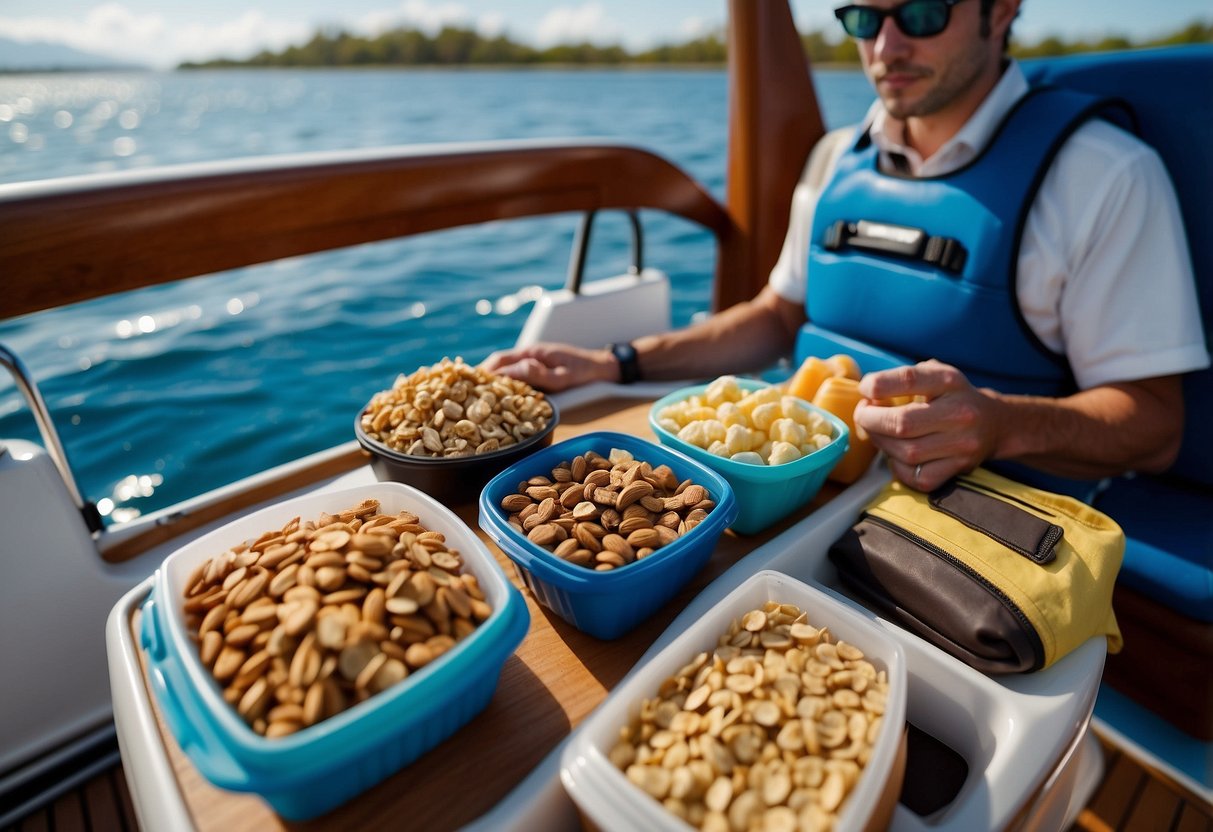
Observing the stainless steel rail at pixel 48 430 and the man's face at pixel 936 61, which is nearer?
the stainless steel rail at pixel 48 430

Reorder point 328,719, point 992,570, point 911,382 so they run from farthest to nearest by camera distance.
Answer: point 911,382 < point 992,570 < point 328,719

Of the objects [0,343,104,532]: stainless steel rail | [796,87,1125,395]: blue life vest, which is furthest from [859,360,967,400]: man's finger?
[0,343,104,532]: stainless steel rail

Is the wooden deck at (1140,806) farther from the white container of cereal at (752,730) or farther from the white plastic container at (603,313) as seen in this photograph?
the white plastic container at (603,313)

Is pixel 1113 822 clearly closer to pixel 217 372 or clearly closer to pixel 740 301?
pixel 740 301

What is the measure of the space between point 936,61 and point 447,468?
127 centimetres

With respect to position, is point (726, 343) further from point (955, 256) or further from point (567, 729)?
point (567, 729)

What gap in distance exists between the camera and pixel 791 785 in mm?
490

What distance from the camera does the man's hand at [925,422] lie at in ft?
2.97

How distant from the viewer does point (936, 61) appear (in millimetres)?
1345

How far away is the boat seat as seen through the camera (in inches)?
44.7

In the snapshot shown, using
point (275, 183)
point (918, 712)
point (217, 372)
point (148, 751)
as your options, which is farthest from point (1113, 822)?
point (217, 372)

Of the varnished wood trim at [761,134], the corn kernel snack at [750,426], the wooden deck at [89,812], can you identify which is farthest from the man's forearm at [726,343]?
the wooden deck at [89,812]

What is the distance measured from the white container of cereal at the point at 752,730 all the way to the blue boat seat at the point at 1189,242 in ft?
3.04

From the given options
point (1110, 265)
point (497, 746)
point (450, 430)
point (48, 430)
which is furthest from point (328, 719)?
point (1110, 265)
